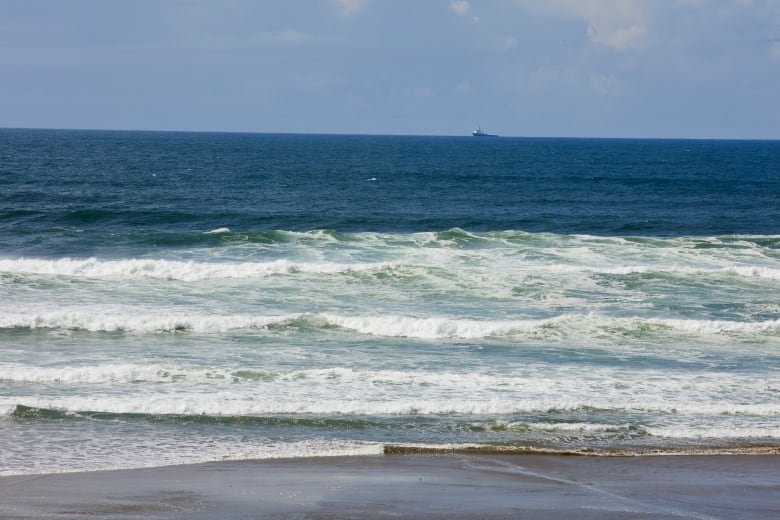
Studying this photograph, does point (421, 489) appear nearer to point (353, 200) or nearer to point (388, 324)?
point (388, 324)

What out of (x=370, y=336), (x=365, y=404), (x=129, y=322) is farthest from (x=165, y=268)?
(x=365, y=404)

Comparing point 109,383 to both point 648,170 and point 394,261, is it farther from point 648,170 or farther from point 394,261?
point 648,170

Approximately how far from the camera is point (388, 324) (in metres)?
21.4

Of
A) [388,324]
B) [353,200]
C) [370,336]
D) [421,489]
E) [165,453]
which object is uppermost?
[353,200]

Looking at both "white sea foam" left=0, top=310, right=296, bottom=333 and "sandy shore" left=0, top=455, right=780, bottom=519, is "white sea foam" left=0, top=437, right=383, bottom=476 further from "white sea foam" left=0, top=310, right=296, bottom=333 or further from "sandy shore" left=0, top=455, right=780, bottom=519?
"white sea foam" left=0, top=310, right=296, bottom=333

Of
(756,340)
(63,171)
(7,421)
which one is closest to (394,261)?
(756,340)

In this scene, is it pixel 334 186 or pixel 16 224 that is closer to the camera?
pixel 16 224

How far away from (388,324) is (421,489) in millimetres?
10039

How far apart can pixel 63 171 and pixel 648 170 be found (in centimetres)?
5505

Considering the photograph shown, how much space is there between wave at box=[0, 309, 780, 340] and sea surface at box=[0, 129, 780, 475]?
0.18ft

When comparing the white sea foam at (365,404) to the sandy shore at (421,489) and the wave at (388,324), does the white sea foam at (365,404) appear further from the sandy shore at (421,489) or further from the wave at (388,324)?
the wave at (388,324)

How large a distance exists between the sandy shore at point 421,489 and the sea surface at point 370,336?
59cm

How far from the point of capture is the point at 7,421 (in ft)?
46.9

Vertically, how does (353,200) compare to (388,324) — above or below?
above
